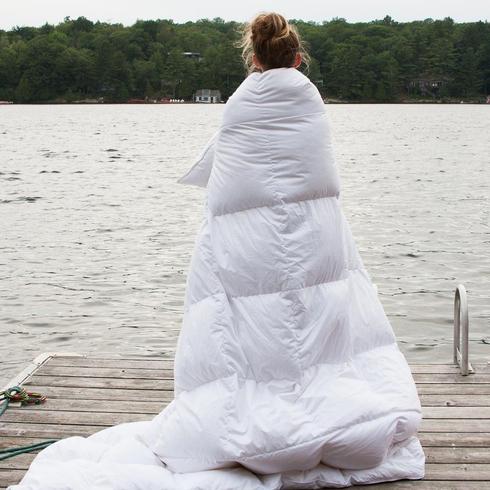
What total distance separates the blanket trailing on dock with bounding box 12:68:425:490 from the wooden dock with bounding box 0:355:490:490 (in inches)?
12.8

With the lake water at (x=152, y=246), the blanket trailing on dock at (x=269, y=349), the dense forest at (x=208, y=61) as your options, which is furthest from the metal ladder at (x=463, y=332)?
the dense forest at (x=208, y=61)

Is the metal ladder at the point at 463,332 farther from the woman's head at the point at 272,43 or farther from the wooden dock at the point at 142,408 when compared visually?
the woman's head at the point at 272,43

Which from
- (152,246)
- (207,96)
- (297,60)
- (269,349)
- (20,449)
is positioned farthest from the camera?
(207,96)

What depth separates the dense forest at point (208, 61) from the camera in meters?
122

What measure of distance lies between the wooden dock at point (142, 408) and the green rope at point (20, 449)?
0.12 ft

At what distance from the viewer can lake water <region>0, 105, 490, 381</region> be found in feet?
35.3

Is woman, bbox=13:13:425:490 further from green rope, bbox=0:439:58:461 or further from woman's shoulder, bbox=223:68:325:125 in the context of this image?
green rope, bbox=0:439:58:461

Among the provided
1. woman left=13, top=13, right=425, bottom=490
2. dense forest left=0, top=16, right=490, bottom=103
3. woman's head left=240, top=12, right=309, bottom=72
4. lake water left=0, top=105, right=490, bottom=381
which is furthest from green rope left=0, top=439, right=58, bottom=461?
dense forest left=0, top=16, right=490, bottom=103

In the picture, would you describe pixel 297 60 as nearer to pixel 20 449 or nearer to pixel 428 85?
pixel 20 449

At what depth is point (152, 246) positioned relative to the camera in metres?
17.3

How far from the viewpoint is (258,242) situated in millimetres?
3949

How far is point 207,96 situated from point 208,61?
12.7 metres

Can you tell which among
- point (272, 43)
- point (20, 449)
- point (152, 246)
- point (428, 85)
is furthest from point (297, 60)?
point (428, 85)

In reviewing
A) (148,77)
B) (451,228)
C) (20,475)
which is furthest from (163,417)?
(148,77)
